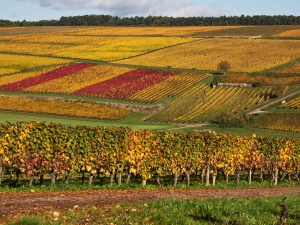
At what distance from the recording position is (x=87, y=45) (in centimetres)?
17188

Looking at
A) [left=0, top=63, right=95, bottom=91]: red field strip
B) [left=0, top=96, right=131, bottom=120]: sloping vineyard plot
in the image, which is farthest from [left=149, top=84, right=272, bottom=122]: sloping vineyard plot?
[left=0, top=63, right=95, bottom=91]: red field strip

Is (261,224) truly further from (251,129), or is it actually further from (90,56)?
(90,56)

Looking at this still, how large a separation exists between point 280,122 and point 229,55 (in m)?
61.4

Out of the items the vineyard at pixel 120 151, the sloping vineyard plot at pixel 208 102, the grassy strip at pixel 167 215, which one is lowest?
the grassy strip at pixel 167 215

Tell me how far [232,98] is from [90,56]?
56122mm

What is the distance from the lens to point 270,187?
32375mm

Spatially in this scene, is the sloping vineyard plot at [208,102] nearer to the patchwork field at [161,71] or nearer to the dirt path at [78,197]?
the patchwork field at [161,71]

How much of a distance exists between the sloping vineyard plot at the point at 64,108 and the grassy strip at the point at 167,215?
250ft

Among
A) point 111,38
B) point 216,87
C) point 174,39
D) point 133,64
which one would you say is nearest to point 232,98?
point 216,87

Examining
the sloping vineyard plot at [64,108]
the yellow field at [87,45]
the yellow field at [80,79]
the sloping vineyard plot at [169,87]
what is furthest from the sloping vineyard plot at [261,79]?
the yellow field at [87,45]

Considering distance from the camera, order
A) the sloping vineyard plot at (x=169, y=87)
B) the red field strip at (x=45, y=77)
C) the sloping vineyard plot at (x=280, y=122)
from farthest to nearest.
→ the red field strip at (x=45, y=77), the sloping vineyard plot at (x=169, y=87), the sloping vineyard plot at (x=280, y=122)

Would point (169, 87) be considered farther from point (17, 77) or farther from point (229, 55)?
point (229, 55)

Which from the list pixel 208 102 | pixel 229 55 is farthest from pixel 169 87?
pixel 229 55

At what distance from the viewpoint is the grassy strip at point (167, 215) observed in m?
16.0
